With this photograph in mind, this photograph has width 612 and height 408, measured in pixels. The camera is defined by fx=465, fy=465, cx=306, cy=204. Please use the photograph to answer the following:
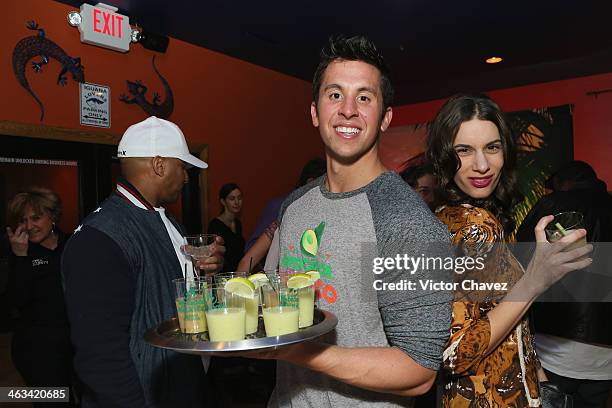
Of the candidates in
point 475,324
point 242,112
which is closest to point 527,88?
point 242,112

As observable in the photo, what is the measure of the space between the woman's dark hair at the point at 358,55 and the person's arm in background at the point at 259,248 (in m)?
2.18

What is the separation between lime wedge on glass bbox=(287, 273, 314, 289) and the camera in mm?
1184

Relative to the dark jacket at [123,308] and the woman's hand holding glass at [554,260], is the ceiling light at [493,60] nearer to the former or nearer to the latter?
the woman's hand holding glass at [554,260]

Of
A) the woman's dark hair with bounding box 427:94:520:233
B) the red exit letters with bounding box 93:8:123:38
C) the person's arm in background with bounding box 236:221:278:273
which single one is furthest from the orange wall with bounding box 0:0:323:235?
the woman's dark hair with bounding box 427:94:520:233

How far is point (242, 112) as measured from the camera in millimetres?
6043

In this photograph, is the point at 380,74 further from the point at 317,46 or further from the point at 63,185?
the point at 317,46

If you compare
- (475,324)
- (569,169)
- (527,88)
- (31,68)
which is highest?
(527,88)

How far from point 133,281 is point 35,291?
162 centimetres

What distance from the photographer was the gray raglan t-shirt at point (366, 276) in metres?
1.06

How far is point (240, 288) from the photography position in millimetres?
1219

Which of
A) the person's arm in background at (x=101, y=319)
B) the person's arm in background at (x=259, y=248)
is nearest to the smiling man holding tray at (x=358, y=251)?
the person's arm in background at (x=101, y=319)

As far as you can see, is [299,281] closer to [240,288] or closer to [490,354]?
[240,288]

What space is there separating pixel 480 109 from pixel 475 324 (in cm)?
73

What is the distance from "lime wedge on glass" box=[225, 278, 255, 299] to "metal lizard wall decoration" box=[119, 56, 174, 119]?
13.0 ft
